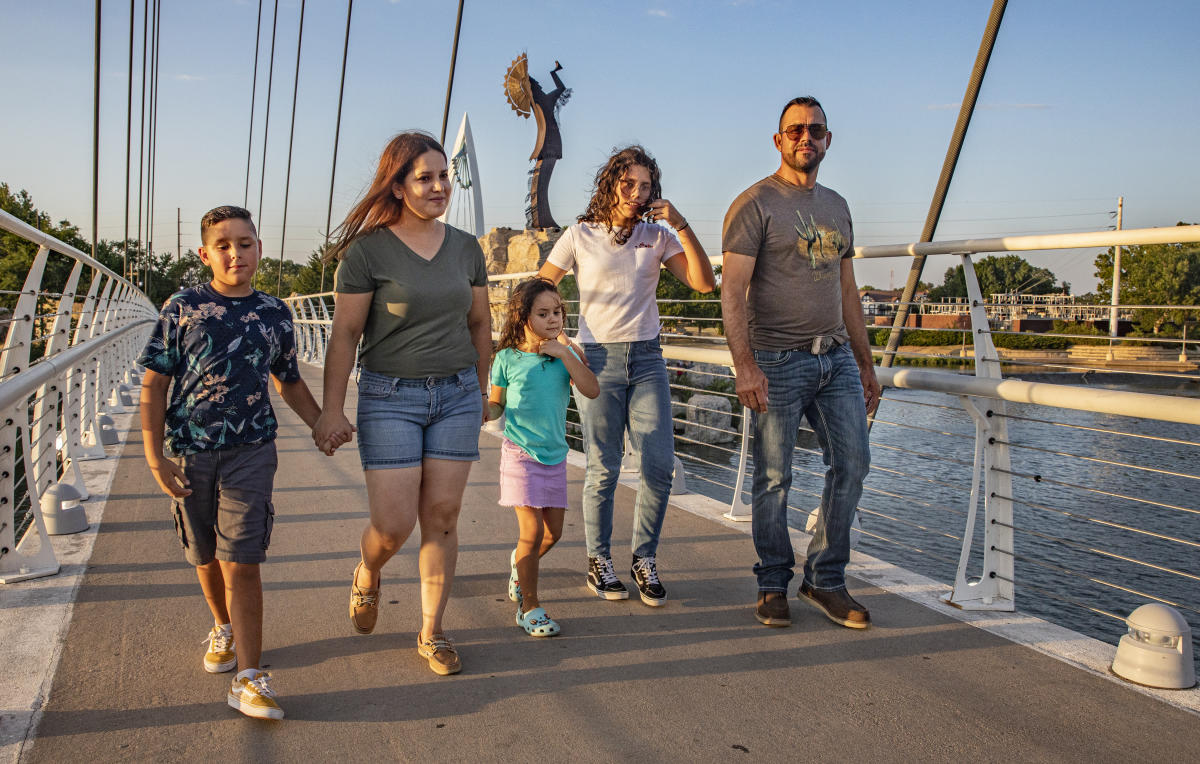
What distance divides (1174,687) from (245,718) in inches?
105

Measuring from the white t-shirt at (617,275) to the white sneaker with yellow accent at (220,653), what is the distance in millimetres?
1674

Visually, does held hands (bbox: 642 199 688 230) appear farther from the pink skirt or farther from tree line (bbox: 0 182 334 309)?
tree line (bbox: 0 182 334 309)

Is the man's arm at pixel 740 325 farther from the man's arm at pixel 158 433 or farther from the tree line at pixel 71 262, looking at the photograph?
the tree line at pixel 71 262

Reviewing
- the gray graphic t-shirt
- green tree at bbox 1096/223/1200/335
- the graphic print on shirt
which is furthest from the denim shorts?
green tree at bbox 1096/223/1200/335

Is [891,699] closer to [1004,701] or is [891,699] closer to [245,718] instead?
[1004,701]

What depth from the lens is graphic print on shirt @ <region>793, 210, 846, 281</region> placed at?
3.27 metres

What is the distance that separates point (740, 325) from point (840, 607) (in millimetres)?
1082

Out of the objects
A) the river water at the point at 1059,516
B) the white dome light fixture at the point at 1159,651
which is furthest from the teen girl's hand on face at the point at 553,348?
the white dome light fixture at the point at 1159,651

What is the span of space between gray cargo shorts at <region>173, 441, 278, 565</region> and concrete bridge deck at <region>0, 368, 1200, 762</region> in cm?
44

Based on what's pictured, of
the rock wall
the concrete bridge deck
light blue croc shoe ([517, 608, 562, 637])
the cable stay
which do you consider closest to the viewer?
the concrete bridge deck

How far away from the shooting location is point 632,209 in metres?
3.42

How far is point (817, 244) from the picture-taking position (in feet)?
10.8

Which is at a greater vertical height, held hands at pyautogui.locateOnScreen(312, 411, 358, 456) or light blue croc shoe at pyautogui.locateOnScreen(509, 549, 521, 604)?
held hands at pyautogui.locateOnScreen(312, 411, 358, 456)

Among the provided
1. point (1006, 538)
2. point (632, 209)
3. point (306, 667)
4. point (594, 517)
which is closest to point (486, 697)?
point (306, 667)
